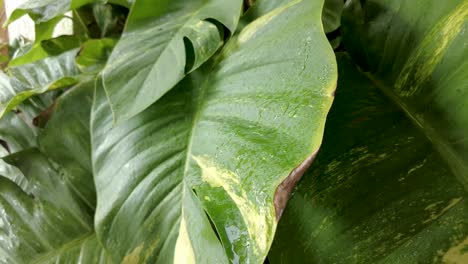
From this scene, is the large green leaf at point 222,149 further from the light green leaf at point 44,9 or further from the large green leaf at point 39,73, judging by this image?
the large green leaf at point 39,73

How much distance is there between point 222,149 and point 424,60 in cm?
25

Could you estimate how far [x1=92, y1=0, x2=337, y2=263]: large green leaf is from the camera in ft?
1.31

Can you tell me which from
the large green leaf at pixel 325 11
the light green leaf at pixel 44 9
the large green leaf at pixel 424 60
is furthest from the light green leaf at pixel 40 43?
the large green leaf at pixel 424 60

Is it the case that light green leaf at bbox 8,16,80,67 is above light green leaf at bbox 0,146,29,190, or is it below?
above

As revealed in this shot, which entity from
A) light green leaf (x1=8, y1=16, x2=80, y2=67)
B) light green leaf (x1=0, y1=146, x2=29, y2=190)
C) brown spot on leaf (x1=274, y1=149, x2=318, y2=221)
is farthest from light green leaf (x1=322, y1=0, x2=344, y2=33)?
light green leaf (x1=0, y1=146, x2=29, y2=190)

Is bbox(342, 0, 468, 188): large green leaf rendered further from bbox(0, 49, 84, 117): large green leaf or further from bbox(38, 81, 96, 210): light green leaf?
bbox(0, 49, 84, 117): large green leaf

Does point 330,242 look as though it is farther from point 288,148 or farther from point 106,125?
point 106,125

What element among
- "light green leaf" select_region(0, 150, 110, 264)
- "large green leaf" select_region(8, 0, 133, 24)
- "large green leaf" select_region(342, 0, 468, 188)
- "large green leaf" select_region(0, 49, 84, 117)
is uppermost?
"large green leaf" select_region(8, 0, 133, 24)

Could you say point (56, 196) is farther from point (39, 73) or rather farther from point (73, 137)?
point (39, 73)

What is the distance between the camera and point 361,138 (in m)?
0.50

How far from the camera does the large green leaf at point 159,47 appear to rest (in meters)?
0.56

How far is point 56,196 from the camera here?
2.64 ft

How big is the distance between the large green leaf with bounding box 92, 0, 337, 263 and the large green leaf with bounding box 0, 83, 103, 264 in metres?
0.13

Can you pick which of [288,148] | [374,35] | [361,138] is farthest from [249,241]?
[374,35]
